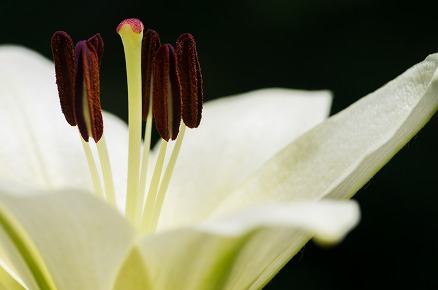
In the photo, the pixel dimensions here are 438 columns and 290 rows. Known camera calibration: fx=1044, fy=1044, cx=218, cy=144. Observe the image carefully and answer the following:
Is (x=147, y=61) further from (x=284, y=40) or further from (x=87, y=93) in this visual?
(x=284, y=40)

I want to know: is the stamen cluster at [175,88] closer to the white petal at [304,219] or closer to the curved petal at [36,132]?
the curved petal at [36,132]

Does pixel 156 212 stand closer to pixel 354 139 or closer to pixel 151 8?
pixel 354 139

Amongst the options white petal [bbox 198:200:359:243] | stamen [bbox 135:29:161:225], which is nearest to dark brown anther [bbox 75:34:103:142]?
stamen [bbox 135:29:161:225]

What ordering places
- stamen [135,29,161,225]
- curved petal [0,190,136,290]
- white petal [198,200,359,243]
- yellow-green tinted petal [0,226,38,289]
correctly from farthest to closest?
stamen [135,29,161,225], yellow-green tinted petal [0,226,38,289], curved petal [0,190,136,290], white petal [198,200,359,243]

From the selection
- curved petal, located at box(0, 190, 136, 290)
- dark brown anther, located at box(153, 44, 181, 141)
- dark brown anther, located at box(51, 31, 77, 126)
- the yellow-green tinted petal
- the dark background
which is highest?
the dark background

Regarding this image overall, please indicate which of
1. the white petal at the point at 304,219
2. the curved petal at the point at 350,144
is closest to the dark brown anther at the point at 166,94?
the curved petal at the point at 350,144

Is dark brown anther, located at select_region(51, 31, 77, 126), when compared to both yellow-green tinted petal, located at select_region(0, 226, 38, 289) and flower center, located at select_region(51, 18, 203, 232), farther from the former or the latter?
yellow-green tinted petal, located at select_region(0, 226, 38, 289)

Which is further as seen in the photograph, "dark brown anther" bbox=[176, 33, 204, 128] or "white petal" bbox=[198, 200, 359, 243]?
"dark brown anther" bbox=[176, 33, 204, 128]
